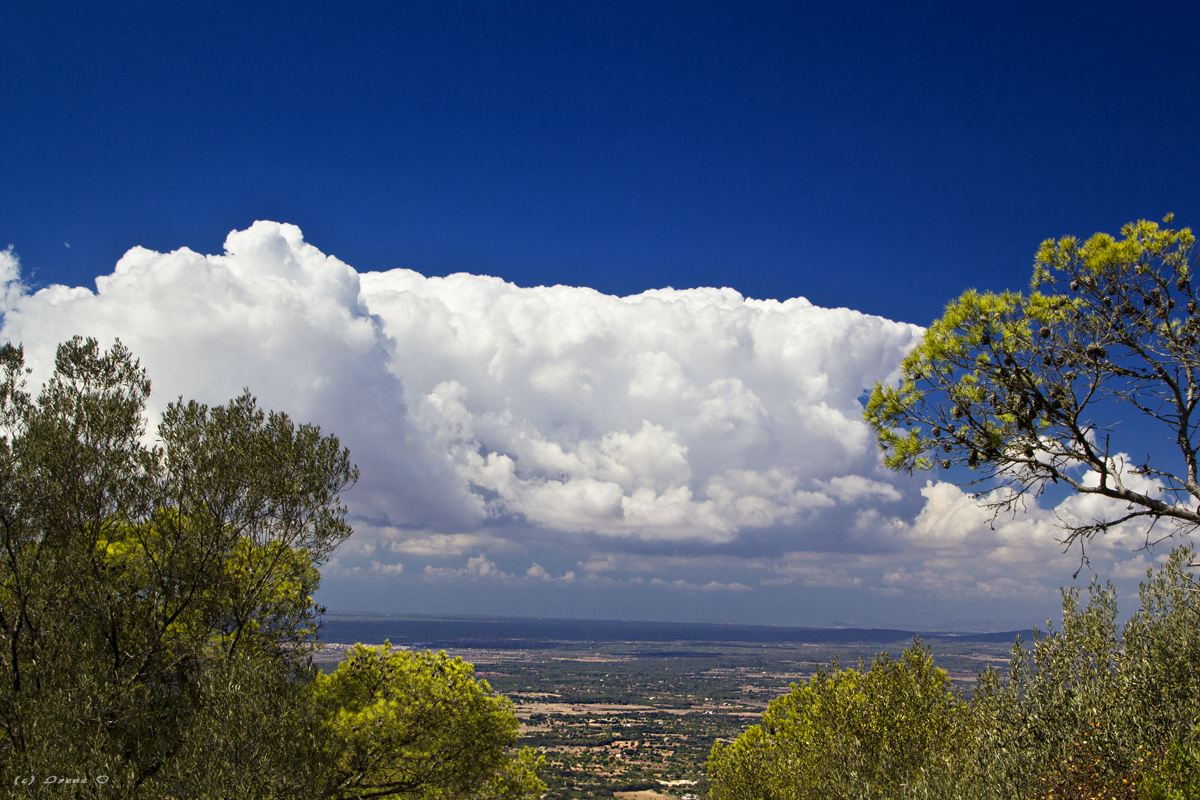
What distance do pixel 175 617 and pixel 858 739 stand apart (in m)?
19.1

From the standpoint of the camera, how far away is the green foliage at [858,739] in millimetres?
16797

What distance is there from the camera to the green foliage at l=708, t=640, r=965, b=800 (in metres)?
16.8

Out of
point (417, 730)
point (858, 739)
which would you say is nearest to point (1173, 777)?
point (858, 739)

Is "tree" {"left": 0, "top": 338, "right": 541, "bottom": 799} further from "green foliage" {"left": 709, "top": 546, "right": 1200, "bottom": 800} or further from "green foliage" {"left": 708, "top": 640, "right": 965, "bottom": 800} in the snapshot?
"green foliage" {"left": 709, "top": 546, "right": 1200, "bottom": 800}

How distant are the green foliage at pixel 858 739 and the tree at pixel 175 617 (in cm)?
1001

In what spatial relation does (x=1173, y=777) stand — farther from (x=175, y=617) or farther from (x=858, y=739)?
(x=175, y=617)

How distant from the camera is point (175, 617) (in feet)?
56.8

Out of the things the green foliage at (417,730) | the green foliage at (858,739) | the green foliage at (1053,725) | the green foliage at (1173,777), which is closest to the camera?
the green foliage at (1173,777)

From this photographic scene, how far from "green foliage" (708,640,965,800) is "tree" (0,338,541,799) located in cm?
1001

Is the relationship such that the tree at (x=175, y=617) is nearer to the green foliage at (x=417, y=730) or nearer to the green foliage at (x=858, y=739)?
the green foliage at (x=417, y=730)

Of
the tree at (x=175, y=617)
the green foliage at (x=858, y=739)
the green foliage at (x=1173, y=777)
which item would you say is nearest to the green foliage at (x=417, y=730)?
the tree at (x=175, y=617)

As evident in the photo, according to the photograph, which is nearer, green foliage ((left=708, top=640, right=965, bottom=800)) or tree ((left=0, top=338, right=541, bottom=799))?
tree ((left=0, top=338, right=541, bottom=799))

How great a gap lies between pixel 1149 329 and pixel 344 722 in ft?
73.7

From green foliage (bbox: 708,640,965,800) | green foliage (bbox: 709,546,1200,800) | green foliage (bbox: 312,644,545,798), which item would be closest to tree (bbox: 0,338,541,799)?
green foliage (bbox: 312,644,545,798)
